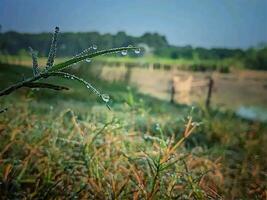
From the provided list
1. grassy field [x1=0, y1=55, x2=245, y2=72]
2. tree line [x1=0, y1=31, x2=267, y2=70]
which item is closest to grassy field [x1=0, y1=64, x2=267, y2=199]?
tree line [x1=0, y1=31, x2=267, y2=70]

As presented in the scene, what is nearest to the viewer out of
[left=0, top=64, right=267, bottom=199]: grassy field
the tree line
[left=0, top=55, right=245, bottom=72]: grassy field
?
[left=0, top=64, right=267, bottom=199]: grassy field

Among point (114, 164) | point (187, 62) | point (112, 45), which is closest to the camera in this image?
point (114, 164)

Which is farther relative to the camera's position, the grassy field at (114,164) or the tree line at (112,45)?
the tree line at (112,45)

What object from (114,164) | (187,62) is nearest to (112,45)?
(187,62)

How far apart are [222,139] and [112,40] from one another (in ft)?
4.19

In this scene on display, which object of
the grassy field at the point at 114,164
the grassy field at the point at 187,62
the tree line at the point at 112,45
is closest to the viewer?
the grassy field at the point at 114,164

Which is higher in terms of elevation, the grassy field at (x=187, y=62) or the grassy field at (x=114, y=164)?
the grassy field at (x=187, y=62)

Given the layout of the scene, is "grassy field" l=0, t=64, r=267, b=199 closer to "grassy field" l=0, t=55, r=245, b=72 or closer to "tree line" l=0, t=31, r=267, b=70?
"tree line" l=0, t=31, r=267, b=70

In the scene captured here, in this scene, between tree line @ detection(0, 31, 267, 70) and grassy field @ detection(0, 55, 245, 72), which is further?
grassy field @ detection(0, 55, 245, 72)

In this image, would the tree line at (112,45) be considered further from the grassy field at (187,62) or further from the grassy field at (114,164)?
the grassy field at (114,164)

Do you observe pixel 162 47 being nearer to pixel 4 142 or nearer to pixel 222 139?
pixel 222 139

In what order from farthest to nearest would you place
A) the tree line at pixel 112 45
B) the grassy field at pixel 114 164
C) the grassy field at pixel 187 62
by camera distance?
the grassy field at pixel 187 62 < the tree line at pixel 112 45 < the grassy field at pixel 114 164

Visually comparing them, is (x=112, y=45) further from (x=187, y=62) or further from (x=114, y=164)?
(x=114, y=164)

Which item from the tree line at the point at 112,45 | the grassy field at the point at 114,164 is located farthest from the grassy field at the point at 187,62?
the grassy field at the point at 114,164
